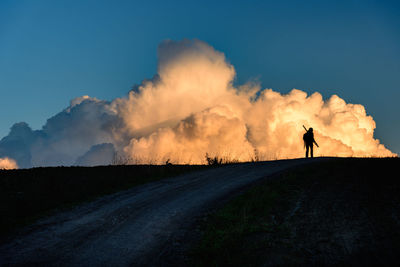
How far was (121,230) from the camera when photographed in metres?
7.74

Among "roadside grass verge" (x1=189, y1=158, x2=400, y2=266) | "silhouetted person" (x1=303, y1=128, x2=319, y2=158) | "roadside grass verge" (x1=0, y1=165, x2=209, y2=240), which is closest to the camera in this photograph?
"roadside grass verge" (x1=189, y1=158, x2=400, y2=266)

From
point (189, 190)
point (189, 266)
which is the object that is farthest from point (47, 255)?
point (189, 190)

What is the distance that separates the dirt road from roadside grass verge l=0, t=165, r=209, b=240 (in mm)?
871

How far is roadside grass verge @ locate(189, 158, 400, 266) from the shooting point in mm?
5668

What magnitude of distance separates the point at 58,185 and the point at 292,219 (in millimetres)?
9818

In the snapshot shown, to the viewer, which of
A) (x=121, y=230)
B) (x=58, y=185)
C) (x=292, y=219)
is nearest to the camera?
(x=292, y=219)

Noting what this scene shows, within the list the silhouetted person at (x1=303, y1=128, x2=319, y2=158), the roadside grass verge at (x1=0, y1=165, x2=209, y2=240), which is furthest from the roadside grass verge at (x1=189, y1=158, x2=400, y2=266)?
the silhouetted person at (x1=303, y1=128, x2=319, y2=158)

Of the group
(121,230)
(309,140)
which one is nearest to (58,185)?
(121,230)

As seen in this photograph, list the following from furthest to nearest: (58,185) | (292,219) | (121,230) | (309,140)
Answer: (309,140), (58,185), (121,230), (292,219)

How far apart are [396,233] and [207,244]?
335cm

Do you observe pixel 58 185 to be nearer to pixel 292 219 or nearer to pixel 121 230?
pixel 121 230

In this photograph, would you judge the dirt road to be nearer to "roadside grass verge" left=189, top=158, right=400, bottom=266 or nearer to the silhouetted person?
"roadside grass verge" left=189, top=158, right=400, bottom=266

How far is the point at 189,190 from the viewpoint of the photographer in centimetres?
1171

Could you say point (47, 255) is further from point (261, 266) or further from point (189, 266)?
point (261, 266)
